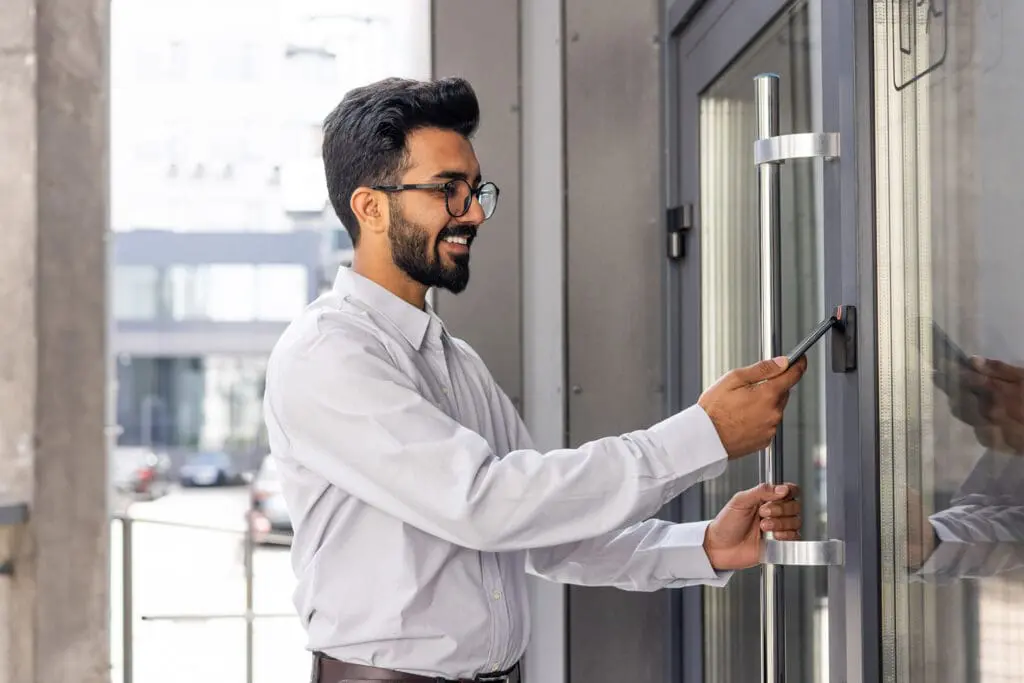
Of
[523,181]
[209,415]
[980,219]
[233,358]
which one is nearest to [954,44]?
[980,219]

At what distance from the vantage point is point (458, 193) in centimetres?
154

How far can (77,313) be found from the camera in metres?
2.18

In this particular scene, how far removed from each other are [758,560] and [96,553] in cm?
142

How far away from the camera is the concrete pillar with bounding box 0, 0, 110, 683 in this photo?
2113mm

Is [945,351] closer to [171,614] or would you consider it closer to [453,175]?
[453,175]

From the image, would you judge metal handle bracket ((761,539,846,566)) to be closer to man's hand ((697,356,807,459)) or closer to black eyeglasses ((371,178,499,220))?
man's hand ((697,356,807,459))

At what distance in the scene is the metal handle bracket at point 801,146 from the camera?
1283mm

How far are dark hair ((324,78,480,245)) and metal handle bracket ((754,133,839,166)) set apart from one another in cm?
48

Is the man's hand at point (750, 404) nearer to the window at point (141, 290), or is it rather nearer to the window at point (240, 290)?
the window at point (240, 290)

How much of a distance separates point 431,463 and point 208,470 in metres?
6.13

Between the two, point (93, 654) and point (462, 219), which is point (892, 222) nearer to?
point (462, 219)

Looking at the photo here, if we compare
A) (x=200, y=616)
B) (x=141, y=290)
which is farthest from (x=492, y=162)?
(x=141, y=290)

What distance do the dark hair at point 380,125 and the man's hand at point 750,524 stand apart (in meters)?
0.66

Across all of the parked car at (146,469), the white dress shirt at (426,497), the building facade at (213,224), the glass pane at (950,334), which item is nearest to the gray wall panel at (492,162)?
the white dress shirt at (426,497)
